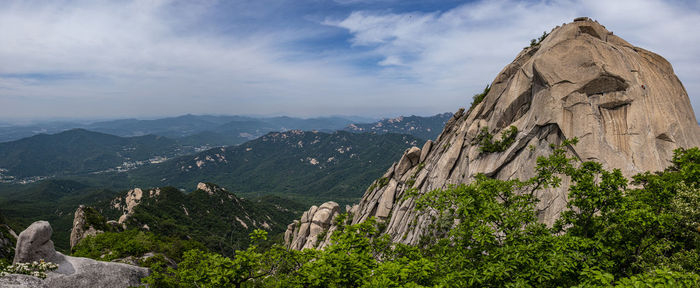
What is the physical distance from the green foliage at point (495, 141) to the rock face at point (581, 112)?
642 mm

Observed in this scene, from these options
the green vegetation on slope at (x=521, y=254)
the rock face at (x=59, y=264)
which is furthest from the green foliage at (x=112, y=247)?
the green vegetation on slope at (x=521, y=254)

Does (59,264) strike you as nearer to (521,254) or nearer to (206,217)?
(521,254)

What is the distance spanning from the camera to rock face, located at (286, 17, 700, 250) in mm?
31375

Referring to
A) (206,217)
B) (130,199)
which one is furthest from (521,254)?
(130,199)

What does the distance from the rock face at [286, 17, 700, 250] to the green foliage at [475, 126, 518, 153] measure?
0.64 m

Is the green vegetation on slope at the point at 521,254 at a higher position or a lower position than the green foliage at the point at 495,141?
lower

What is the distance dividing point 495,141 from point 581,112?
10671 mm

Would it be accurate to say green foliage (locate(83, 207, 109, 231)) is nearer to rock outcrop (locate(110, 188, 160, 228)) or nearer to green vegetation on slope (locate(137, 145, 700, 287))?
green vegetation on slope (locate(137, 145, 700, 287))

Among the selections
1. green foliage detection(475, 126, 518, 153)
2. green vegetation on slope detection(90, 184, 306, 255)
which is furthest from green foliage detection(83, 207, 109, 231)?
green foliage detection(475, 126, 518, 153)

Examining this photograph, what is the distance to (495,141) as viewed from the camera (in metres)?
41.2

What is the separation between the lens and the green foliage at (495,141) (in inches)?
1572

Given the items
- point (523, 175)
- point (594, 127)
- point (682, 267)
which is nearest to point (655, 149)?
point (594, 127)

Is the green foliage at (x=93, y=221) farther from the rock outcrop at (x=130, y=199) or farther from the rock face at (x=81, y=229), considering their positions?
the rock outcrop at (x=130, y=199)

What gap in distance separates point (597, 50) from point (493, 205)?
37675 millimetres
